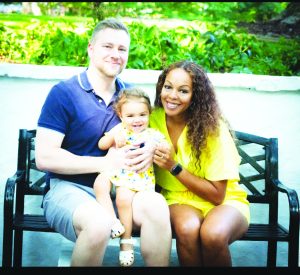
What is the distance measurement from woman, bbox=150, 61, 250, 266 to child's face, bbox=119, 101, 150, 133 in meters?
0.18

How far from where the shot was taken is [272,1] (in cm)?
481

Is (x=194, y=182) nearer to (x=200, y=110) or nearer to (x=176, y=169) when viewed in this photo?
(x=176, y=169)

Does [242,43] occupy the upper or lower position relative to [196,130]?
upper

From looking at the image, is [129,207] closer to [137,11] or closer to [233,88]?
[233,88]

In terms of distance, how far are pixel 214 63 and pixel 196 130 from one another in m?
1.46

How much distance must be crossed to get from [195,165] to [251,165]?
2.28 ft

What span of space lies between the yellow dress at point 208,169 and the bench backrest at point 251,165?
1.18 feet

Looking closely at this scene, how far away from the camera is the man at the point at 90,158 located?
8.41 feet

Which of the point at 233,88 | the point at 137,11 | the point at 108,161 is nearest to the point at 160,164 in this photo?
the point at 108,161

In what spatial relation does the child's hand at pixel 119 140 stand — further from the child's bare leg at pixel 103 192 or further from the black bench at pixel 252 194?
the black bench at pixel 252 194

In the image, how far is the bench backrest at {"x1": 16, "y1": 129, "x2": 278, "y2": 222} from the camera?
3.28 m

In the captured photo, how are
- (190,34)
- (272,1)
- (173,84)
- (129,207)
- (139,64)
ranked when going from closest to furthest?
(129,207)
(173,84)
(139,64)
(190,34)
(272,1)

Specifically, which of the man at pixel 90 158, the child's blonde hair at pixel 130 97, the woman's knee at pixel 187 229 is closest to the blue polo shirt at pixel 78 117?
the man at pixel 90 158

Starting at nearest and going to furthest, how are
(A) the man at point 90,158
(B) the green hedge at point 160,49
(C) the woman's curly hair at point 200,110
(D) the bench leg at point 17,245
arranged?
1. (A) the man at point 90,158
2. (C) the woman's curly hair at point 200,110
3. (D) the bench leg at point 17,245
4. (B) the green hedge at point 160,49
